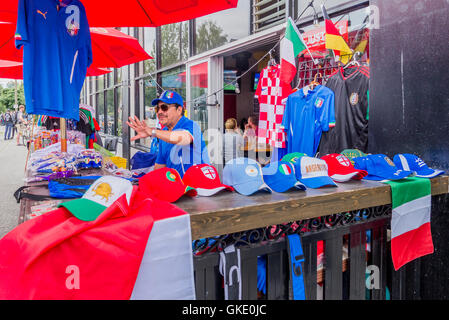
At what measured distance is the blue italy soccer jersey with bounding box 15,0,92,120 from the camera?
2.74m

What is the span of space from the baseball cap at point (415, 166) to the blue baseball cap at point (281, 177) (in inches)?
34.8

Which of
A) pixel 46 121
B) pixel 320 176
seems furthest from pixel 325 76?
pixel 46 121

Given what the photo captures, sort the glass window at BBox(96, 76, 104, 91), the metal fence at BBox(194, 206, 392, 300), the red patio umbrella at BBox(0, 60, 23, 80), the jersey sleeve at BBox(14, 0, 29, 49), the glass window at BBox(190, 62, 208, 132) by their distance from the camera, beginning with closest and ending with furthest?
the metal fence at BBox(194, 206, 392, 300) < the jersey sleeve at BBox(14, 0, 29, 49) < the red patio umbrella at BBox(0, 60, 23, 80) < the glass window at BBox(190, 62, 208, 132) < the glass window at BBox(96, 76, 104, 91)

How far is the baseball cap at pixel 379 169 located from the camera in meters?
2.18

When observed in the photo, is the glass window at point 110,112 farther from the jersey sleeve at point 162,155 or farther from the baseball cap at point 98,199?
the baseball cap at point 98,199

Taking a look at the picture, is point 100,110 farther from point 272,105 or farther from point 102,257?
point 102,257

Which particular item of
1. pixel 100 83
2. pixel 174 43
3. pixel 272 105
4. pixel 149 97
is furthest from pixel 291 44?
pixel 100 83

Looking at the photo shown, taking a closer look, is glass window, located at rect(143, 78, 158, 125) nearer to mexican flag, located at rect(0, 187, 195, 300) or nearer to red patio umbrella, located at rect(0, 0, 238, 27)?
red patio umbrella, located at rect(0, 0, 238, 27)

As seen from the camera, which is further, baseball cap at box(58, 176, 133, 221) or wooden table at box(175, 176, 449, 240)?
wooden table at box(175, 176, 449, 240)

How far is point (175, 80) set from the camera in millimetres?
9328

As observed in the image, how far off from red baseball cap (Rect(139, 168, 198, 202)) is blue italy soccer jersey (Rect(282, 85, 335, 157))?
289 cm

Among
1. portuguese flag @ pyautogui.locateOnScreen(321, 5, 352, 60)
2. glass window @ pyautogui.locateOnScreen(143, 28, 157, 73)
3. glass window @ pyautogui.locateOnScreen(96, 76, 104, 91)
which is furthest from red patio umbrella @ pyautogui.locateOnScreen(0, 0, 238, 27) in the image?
glass window @ pyautogui.locateOnScreen(96, 76, 104, 91)

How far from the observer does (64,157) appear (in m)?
3.10
